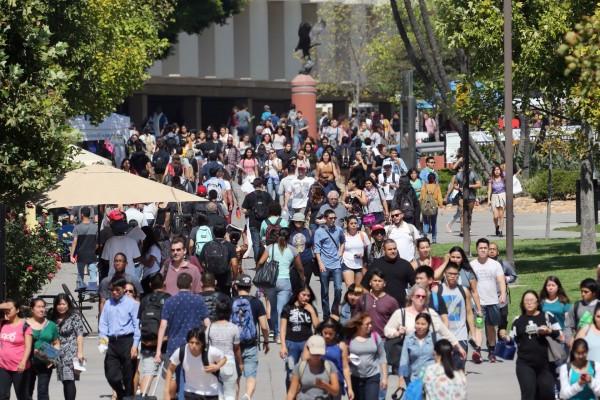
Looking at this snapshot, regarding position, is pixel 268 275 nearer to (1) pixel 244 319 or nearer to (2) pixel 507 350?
(1) pixel 244 319

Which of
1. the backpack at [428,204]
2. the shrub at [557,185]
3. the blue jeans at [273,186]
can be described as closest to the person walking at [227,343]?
the backpack at [428,204]

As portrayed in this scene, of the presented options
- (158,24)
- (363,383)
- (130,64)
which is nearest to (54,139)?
(363,383)

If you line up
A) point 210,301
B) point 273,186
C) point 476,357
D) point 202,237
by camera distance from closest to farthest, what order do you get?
point 210,301 < point 476,357 < point 202,237 < point 273,186

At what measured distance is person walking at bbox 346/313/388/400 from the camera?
48.9 feet

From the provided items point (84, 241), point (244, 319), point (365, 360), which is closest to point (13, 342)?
point (244, 319)

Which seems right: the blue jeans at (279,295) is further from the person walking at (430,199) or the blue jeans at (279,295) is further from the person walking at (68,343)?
the person walking at (430,199)

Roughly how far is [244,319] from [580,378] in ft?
13.3

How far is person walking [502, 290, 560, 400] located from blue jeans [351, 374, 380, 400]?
1405mm

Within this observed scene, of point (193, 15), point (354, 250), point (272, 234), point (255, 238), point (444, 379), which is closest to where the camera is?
point (444, 379)

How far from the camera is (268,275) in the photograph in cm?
2055

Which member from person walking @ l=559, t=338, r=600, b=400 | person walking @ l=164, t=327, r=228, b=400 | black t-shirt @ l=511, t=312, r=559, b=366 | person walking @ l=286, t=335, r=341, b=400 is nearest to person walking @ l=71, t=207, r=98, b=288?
person walking @ l=164, t=327, r=228, b=400

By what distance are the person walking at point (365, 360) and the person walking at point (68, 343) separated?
3.21m

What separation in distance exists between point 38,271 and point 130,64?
14355 mm

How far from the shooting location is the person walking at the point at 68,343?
1667 centimetres
